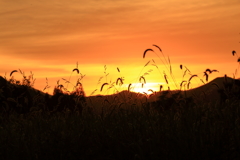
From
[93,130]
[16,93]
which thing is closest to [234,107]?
[93,130]

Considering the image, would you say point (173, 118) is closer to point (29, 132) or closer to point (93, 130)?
point (93, 130)

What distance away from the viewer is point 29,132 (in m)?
6.10

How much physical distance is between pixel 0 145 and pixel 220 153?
11.8ft

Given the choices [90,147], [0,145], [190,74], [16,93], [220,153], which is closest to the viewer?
[220,153]

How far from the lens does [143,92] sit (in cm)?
745

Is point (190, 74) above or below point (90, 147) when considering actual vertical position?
above

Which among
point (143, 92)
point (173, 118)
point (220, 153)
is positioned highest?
point (143, 92)

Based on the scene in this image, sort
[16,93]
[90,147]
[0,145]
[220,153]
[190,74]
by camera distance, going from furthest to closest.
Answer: [16,93], [190,74], [0,145], [90,147], [220,153]

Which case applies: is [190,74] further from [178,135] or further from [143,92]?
[178,135]

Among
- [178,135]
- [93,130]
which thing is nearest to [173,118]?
[178,135]

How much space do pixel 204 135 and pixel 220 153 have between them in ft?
1.00

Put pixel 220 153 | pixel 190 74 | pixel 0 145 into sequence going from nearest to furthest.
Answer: pixel 220 153 < pixel 0 145 < pixel 190 74

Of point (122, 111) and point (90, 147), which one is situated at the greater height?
point (122, 111)

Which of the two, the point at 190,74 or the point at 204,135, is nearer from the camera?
the point at 204,135
